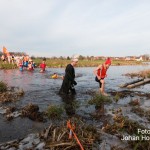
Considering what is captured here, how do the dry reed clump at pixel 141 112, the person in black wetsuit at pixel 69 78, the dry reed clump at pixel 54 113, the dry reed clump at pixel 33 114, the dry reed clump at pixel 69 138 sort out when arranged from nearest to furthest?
1. the dry reed clump at pixel 69 138
2. the dry reed clump at pixel 33 114
3. the dry reed clump at pixel 54 113
4. the dry reed clump at pixel 141 112
5. the person in black wetsuit at pixel 69 78

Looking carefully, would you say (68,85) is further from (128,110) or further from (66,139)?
(66,139)

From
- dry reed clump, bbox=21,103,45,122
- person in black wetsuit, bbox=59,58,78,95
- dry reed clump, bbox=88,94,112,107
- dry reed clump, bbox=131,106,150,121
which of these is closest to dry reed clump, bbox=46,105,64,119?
dry reed clump, bbox=21,103,45,122

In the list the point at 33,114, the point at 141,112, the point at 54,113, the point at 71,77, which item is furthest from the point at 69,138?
the point at 71,77

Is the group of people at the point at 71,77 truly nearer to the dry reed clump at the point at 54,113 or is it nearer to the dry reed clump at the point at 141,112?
the dry reed clump at the point at 141,112

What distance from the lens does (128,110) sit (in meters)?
9.38

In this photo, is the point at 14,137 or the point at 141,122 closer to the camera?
the point at 14,137

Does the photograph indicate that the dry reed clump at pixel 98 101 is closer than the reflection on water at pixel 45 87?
Yes

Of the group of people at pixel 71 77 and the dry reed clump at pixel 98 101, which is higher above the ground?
the group of people at pixel 71 77

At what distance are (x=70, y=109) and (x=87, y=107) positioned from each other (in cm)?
92

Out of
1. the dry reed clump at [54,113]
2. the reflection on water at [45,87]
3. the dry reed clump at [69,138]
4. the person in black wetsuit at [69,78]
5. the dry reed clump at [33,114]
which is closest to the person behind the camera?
the dry reed clump at [69,138]

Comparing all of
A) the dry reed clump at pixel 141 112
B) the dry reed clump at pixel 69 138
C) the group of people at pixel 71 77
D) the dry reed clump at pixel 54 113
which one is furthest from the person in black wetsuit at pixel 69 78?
the dry reed clump at pixel 69 138

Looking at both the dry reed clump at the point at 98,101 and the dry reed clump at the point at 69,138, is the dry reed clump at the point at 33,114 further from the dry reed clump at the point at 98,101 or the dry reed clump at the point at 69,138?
the dry reed clump at the point at 98,101

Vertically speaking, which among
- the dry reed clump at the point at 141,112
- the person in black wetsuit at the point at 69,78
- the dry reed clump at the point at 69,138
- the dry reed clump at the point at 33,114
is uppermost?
the person in black wetsuit at the point at 69,78

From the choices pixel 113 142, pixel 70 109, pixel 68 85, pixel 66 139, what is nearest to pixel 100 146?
pixel 113 142
